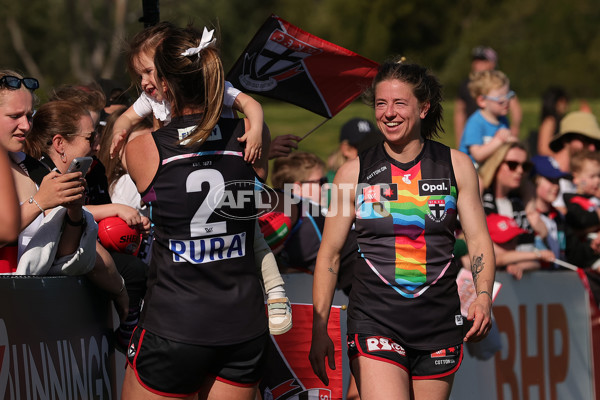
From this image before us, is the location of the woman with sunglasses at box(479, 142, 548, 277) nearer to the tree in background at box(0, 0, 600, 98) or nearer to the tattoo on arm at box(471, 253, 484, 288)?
the tattoo on arm at box(471, 253, 484, 288)

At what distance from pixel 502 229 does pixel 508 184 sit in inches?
21.7

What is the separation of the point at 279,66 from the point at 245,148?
2039 mm

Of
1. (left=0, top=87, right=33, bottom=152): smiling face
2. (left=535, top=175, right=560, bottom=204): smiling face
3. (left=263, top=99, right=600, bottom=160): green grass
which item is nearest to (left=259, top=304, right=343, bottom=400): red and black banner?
(left=0, top=87, right=33, bottom=152): smiling face

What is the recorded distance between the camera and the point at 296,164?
7.04 m

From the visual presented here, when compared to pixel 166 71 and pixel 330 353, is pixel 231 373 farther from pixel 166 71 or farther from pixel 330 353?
pixel 166 71

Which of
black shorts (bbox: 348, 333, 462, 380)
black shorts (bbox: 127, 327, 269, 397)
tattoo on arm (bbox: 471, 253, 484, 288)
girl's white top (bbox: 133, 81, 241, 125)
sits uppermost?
girl's white top (bbox: 133, 81, 241, 125)

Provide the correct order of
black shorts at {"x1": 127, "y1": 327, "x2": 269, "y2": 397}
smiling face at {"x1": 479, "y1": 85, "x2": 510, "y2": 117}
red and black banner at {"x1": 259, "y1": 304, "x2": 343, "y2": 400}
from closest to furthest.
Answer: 1. black shorts at {"x1": 127, "y1": 327, "x2": 269, "y2": 397}
2. red and black banner at {"x1": 259, "y1": 304, "x2": 343, "y2": 400}
3. smiling face at {"x1": 479, "y1": 85, "x2": 510, "y2": 117}

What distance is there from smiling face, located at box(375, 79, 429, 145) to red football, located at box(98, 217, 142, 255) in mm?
1545

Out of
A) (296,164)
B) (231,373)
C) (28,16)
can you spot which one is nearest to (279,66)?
(296,164)

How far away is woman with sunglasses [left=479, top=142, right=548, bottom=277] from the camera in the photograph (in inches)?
307

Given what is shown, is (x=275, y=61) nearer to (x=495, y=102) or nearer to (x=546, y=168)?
(x=495, y=102)

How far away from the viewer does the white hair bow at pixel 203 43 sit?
4.02m

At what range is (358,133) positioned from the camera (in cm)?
829

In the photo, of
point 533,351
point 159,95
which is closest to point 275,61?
point 159,95
